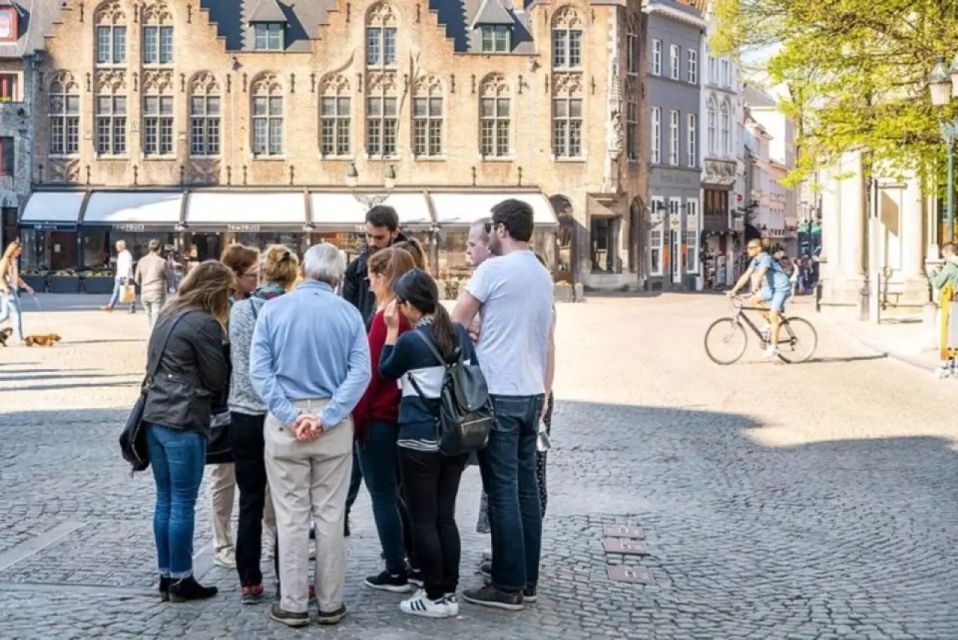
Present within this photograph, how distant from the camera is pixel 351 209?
54.2 meters

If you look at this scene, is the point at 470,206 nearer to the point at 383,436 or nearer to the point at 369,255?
the point at 369,255

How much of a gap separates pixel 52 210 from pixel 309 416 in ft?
161

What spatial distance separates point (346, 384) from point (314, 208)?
47809 mm

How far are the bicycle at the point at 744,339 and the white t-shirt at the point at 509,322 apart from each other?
14.9 m

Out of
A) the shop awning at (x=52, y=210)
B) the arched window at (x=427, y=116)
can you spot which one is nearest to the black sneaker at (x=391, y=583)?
the shop awning at (x=52, y=210)

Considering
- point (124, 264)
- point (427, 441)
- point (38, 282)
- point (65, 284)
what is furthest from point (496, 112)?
point (427, 441)

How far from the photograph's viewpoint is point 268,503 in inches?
319

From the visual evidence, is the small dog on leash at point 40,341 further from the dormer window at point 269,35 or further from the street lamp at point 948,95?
the dormer window at point 269,35

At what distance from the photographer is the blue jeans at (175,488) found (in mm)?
7203

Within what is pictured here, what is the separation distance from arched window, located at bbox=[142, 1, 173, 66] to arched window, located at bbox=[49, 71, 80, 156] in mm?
3053

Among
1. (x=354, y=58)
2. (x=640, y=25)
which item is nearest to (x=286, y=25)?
(x=354, y=58)

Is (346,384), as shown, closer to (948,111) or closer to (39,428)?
(39,428)

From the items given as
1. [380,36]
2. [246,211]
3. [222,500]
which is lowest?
[222,500]

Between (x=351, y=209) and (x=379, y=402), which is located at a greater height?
(x=351, y=209)
